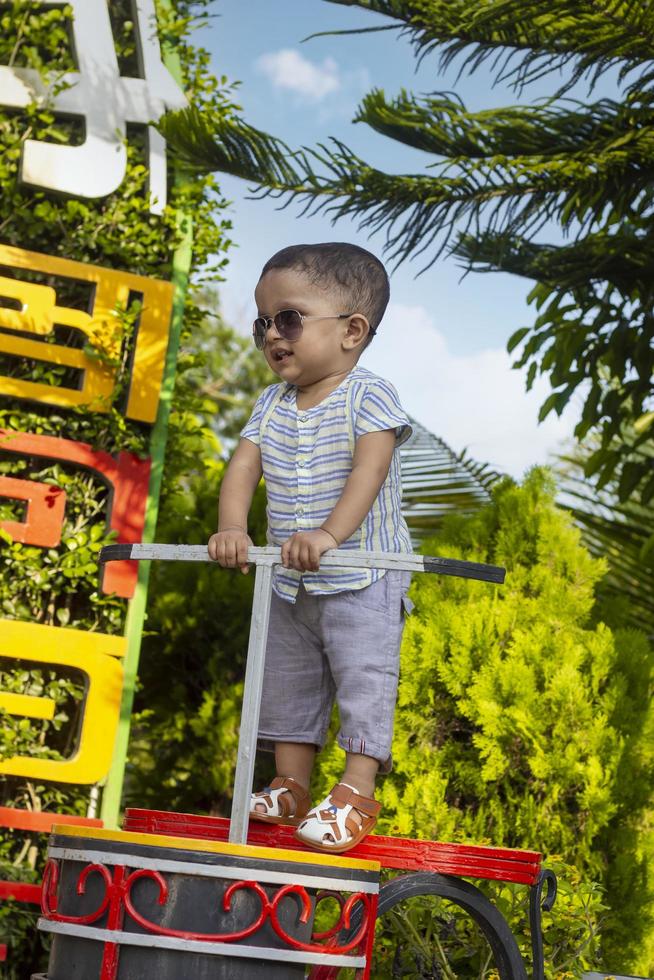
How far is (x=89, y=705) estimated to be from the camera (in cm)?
408

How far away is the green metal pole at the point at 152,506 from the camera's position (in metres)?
4.14

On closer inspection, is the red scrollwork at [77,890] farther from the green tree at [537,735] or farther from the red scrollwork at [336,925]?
the green tree at [537,735]

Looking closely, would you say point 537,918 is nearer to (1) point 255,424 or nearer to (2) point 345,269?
(1) point 255,424

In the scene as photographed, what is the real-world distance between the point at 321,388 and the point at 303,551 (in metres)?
0.52

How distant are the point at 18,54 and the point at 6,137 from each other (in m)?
0.42

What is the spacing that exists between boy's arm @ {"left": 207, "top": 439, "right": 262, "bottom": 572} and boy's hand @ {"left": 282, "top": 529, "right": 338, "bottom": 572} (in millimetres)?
90

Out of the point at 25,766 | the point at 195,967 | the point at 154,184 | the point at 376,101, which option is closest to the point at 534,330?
the point at 376,101

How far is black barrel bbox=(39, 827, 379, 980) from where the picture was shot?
1776 mm

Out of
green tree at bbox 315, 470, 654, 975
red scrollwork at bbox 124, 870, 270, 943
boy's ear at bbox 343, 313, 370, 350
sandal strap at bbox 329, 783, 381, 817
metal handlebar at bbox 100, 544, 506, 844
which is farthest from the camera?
green tree at bbox 315, 470, 654, 975

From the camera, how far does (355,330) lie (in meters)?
2.39

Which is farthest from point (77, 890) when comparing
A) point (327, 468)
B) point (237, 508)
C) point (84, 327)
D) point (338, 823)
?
point (84, 327)

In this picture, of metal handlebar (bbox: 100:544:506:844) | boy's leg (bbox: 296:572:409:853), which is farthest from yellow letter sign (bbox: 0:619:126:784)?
metal handlebar (bbox: 100:544:506:844)

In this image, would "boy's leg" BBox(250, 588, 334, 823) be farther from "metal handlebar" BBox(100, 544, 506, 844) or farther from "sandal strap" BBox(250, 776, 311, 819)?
"metal handlebar" BBox(100, 544, 506, 844)

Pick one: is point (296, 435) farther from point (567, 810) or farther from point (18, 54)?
point (18, 54)
